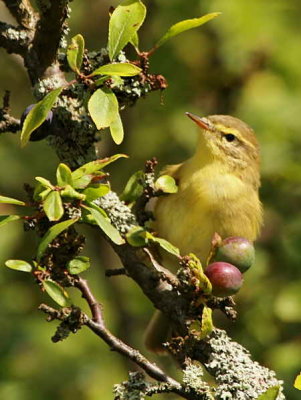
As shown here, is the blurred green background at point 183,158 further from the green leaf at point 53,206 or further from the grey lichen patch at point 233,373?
the green leaf at point 53,206

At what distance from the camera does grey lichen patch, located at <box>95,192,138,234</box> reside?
3.19m

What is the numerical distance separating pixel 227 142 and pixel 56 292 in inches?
101

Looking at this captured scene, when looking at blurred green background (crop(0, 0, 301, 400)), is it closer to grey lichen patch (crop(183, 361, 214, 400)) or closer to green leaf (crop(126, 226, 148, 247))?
grey lichen patch (crop(183, 361, 214, 400))

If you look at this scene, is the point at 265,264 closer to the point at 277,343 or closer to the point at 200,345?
the point at 277,343

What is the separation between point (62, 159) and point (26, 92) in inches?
163

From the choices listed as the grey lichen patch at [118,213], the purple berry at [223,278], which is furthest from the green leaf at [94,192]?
the purple berry at [223,278]

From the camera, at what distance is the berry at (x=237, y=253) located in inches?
128

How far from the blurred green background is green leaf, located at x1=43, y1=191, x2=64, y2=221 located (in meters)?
2.75

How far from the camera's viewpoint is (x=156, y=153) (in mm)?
7055

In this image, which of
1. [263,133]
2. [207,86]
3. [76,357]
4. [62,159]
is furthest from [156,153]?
[62,159]

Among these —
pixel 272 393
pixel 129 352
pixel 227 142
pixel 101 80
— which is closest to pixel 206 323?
pixel 129 352

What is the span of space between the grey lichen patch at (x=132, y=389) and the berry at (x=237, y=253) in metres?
0.60

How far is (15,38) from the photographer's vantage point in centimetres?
318

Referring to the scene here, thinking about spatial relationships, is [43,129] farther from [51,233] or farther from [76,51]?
[51,233]
